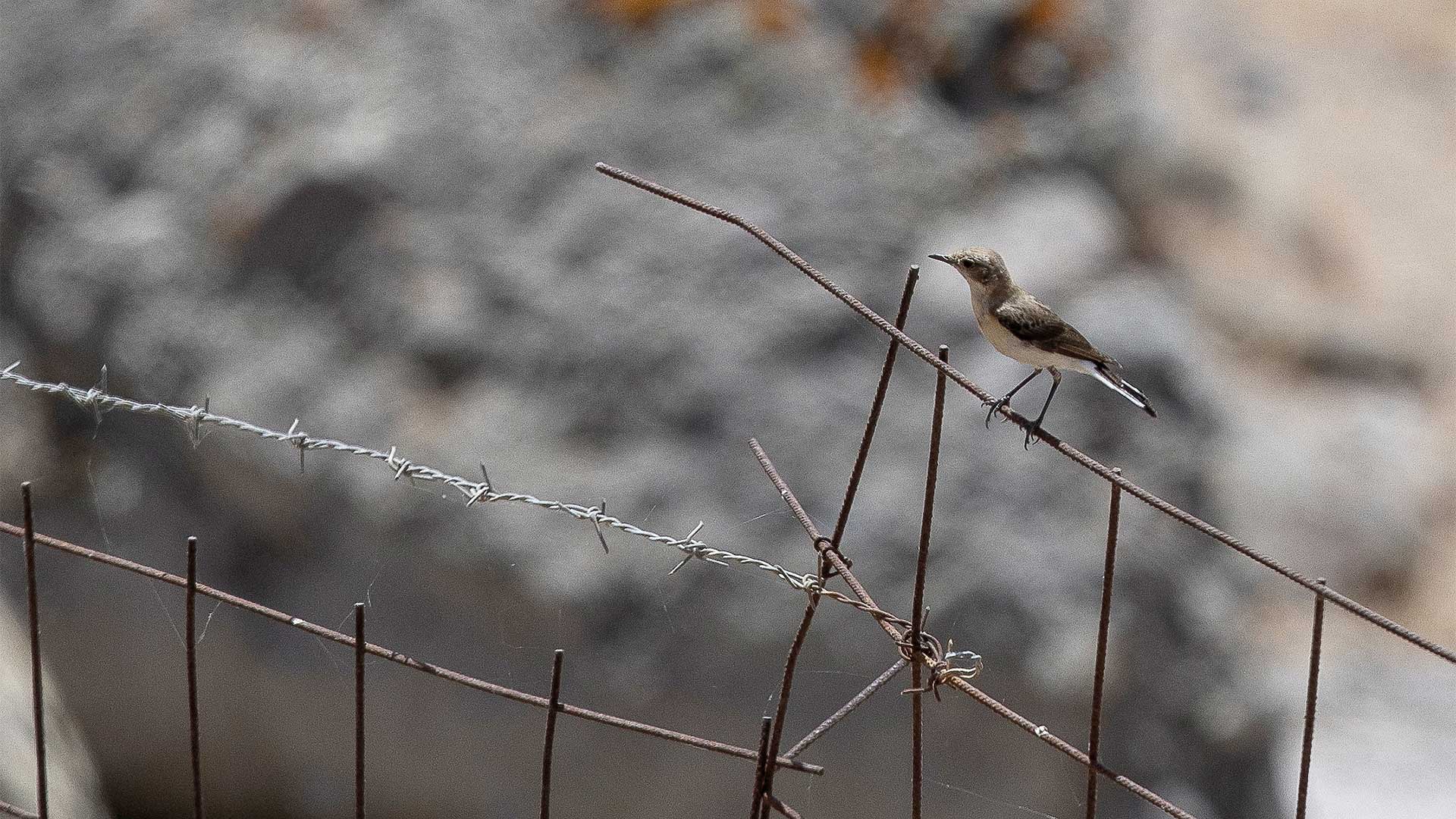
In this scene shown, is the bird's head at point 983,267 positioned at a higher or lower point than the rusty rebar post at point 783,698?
higher

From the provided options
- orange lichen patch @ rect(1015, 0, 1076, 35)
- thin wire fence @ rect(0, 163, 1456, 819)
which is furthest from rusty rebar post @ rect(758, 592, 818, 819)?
orange lichen patch @ rect(1015, 0, 1076, 35)

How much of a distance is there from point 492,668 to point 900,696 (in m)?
0.76

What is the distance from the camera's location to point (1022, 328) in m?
1.89

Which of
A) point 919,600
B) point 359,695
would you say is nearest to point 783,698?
point 919,600

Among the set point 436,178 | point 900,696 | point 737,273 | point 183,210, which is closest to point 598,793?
point 900,696

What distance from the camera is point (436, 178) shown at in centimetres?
319

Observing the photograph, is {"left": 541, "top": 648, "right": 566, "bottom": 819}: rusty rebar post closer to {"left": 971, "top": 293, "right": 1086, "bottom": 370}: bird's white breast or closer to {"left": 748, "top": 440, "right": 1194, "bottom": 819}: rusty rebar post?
{"left": 748, "top": 440, "right": 1194, "bottom": 819}: rusty rebar post

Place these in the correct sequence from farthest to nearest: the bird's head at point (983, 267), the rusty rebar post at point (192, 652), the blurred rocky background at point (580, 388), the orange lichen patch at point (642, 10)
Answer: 1. the orange lichen patch at point (642, 10)
2. the blurred rocky background at point (580, 388)
3. the bird's head at point (983, 267)
4. the rusty rebar post at point (192, 652)

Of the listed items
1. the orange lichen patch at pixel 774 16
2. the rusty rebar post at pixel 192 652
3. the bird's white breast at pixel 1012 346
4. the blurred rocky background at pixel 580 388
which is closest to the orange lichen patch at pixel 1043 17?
the blurred rocky background at pixel 580 388

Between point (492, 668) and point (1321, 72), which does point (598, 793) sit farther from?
point (1321, 72)

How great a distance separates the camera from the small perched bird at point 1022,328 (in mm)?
1879

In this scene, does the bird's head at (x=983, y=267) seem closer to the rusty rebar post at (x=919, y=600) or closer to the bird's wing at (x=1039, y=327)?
the bird's wing at (x=1039, y=327)

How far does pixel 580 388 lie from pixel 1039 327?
1343 millimetres

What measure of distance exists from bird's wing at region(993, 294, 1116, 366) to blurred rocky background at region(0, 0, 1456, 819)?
1014mm
